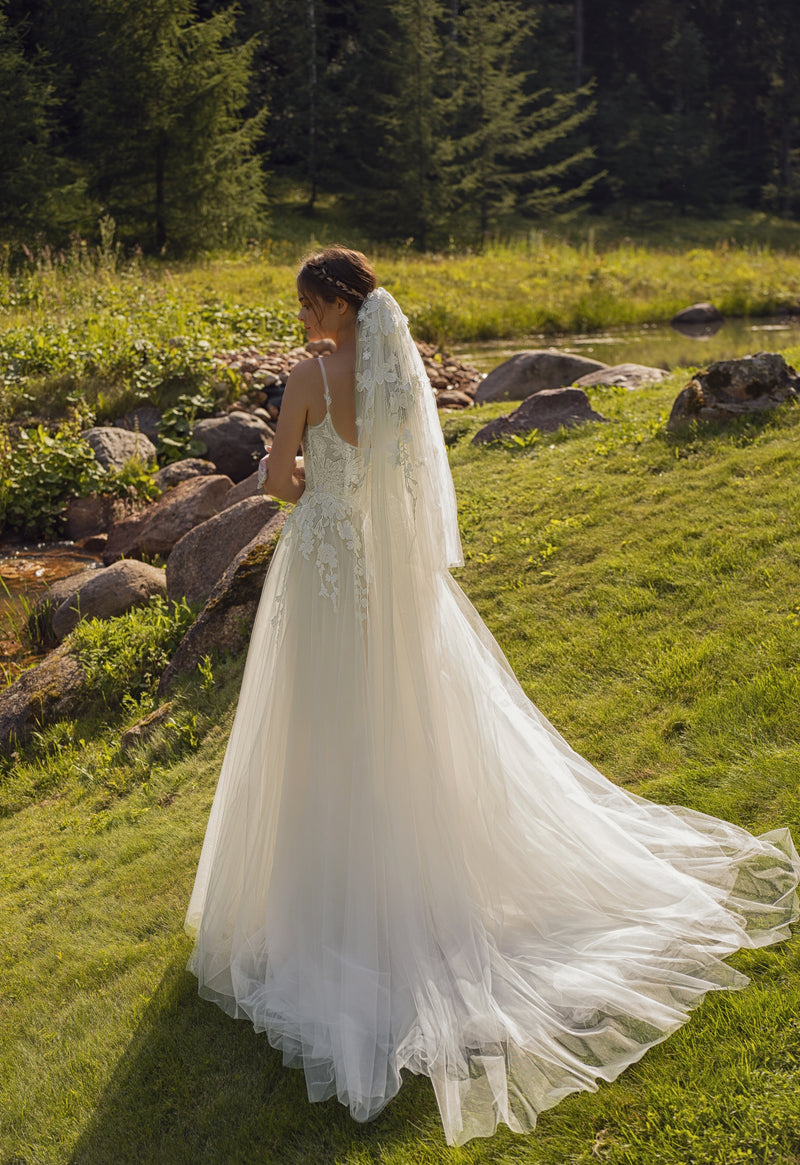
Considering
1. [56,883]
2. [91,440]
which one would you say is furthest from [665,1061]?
[91,440]

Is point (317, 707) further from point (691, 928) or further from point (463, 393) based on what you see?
point (463, 393)

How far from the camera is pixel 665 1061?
2.83 m

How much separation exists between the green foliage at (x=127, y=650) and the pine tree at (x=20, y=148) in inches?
696

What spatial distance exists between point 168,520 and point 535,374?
574 cm

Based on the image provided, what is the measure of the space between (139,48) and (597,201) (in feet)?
72.4

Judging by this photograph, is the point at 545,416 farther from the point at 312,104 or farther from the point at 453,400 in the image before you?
the point at 312,104

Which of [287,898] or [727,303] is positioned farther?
[727,303]

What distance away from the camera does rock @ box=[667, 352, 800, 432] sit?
310 inches

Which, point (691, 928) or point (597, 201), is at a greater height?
point (597, 201)

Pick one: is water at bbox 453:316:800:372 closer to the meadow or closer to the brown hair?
the meadow

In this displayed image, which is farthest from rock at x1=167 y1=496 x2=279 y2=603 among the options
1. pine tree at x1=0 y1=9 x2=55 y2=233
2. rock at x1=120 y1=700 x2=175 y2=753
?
pine tree at x1=0 y1=9 x2=55 y2=233

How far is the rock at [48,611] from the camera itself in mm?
7859

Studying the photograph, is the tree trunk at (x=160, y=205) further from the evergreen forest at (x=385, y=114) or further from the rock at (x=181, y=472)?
the rock at (x=181, y=472)

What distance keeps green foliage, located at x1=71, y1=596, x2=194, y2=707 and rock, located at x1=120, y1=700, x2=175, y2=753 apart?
0.58 metres
